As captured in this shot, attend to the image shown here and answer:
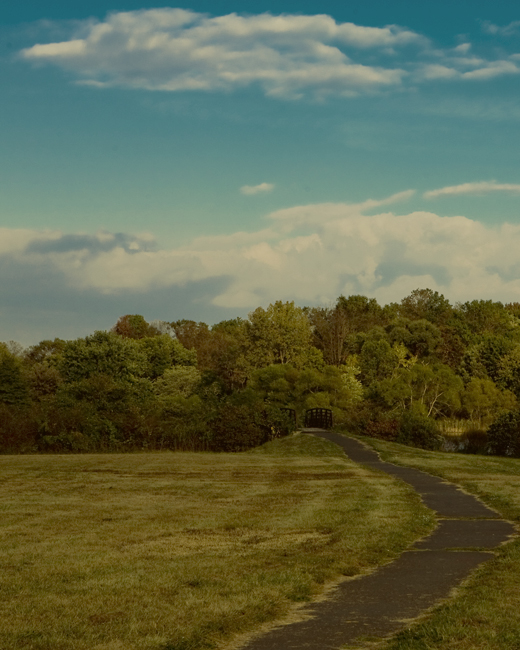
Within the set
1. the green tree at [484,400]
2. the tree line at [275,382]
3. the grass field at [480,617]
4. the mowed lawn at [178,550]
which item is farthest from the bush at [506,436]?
the grass field at [480,617]

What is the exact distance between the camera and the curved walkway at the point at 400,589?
22.3ft

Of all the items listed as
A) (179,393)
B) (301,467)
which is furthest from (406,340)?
(301,467)

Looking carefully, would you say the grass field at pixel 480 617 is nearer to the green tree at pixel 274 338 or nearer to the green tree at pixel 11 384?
the green tree at pixel 11 384

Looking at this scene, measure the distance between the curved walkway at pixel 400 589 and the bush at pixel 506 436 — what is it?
2793cm

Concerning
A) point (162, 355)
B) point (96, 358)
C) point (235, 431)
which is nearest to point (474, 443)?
point (235, 431)

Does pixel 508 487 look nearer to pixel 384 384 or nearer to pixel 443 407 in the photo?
pixel 384 384

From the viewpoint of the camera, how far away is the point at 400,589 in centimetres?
859

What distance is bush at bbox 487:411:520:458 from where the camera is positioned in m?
41.4

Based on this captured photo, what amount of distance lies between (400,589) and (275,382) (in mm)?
59079

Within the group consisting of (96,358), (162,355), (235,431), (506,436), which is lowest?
(506,436)

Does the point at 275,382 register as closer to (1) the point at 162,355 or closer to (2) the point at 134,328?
(1) the point at 162,355

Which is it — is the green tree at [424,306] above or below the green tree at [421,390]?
above

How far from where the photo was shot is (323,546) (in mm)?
11375

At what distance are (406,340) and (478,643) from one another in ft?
276
